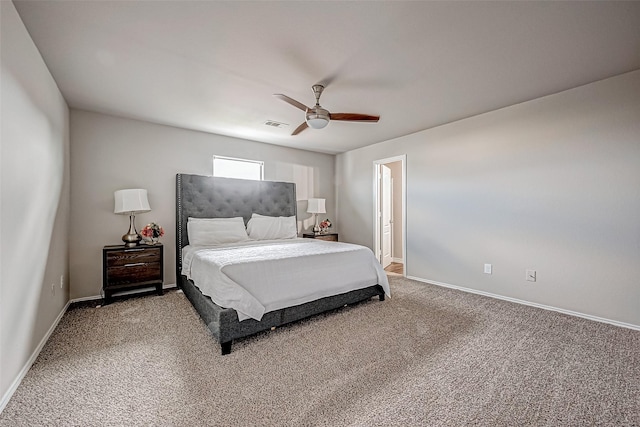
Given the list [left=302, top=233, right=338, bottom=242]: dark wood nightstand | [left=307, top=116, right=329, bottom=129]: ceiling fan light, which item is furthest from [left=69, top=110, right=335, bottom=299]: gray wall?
[left=307, top=116, right=329, bottom=129]: ceiling fan light

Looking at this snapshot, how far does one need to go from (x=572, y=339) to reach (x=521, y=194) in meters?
1.67

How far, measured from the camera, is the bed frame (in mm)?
2332

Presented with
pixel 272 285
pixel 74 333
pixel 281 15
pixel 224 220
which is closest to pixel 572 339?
pixel 272 285

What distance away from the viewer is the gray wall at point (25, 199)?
1.69 metres

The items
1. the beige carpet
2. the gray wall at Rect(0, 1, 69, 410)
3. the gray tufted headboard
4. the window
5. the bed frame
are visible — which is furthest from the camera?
the window

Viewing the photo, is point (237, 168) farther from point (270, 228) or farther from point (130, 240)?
point (130, 240)

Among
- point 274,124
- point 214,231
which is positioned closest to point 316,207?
point 274,124

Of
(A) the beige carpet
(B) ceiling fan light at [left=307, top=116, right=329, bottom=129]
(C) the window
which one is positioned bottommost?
(A) the beige carpet

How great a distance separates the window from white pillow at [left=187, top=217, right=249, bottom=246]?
0.91m

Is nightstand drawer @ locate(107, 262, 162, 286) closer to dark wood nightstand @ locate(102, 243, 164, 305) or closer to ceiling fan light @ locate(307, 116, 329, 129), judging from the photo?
dark wood nightstand @ locate(102, 243, 164, 305)

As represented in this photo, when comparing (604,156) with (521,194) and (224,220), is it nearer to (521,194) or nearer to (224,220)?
(521,194)

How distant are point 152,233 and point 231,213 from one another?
1197 mm

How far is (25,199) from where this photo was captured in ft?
6.60

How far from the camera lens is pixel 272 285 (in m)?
2.58
